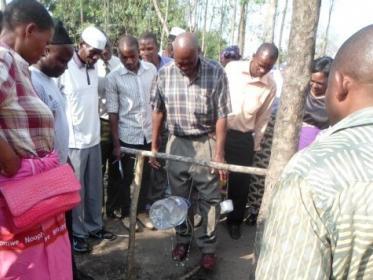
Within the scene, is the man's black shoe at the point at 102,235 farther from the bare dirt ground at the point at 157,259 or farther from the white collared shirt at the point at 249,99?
the white collared shirt at the point at 249,99

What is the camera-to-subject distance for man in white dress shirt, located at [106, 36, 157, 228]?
13.3 ft

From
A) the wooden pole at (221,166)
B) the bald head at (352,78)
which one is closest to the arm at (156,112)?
the wooden pole at (221,166)

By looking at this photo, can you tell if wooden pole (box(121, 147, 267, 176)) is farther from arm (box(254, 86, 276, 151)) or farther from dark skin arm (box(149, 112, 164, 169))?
arm (box(254, 86, 276, 151))

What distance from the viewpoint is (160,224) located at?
3430 mm

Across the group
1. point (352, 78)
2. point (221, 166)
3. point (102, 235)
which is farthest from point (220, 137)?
point (352, 78)

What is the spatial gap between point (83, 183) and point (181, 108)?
1.10m

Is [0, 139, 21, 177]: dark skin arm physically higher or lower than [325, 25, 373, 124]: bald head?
lower

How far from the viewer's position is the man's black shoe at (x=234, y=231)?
4.25m

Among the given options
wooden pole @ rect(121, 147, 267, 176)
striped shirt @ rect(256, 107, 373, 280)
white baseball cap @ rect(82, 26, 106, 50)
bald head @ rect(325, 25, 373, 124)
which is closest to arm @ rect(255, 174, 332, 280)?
striped shirt @ rect(256, 107, 373, 280)

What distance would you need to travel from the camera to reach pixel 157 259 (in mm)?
3676

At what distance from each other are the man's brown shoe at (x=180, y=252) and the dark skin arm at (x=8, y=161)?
7.14 feet

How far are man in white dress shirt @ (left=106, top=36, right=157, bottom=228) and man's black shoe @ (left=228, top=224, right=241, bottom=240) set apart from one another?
2.63ft

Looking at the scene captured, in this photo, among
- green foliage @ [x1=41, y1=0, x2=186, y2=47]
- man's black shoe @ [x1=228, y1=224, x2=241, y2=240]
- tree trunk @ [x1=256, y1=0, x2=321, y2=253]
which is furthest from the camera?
green foliage @ [x1=41, y1=0, x2=186, y2=47]

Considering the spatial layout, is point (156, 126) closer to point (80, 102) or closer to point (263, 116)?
point (80, 102)
